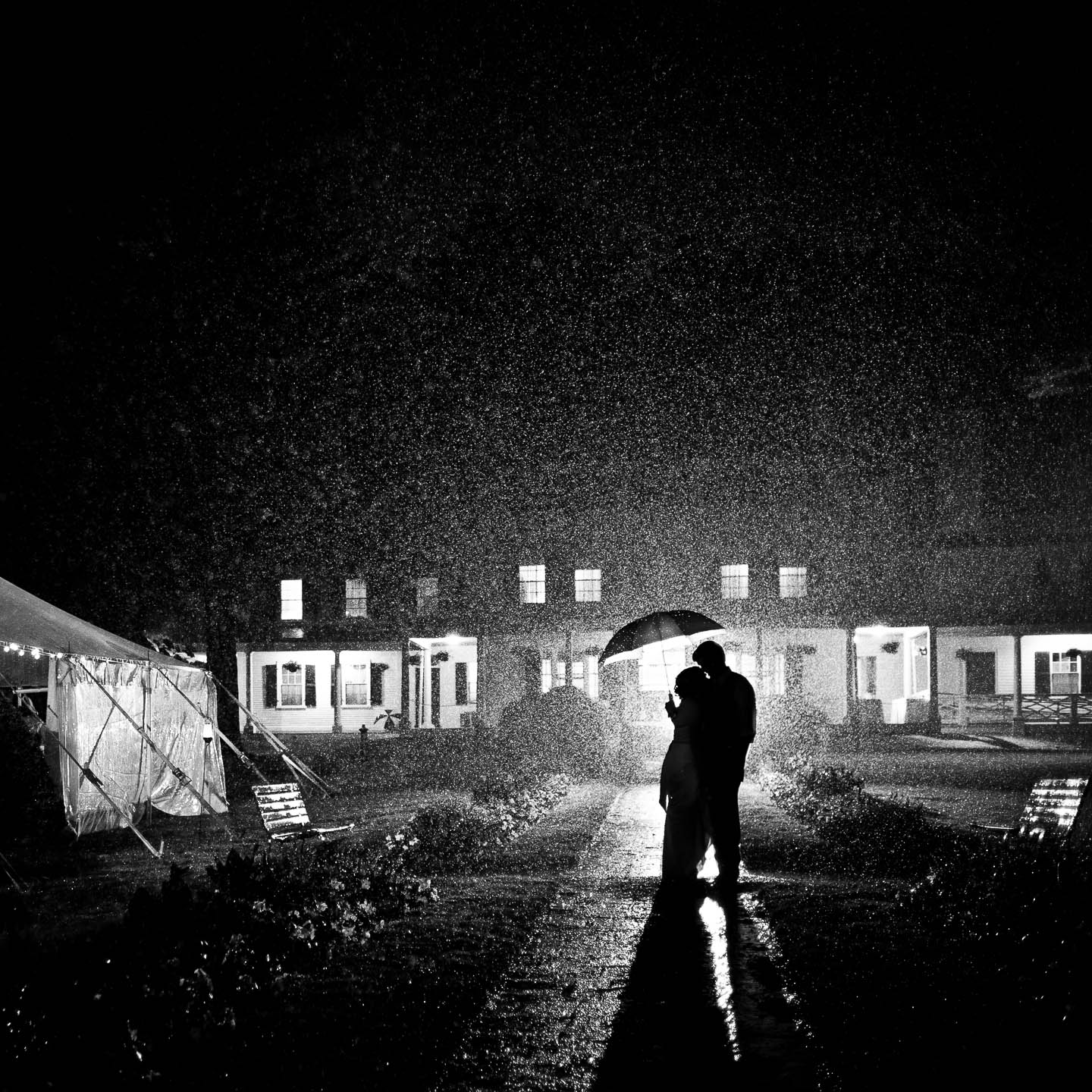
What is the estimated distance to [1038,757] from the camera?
21.5 metres

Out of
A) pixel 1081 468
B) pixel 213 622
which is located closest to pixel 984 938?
pixel 213 622

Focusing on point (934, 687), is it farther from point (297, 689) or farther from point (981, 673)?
point (297, 689)

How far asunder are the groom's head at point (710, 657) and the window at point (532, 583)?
2644cm

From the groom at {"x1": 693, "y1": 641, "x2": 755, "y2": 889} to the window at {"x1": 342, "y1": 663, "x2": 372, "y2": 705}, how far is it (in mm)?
29090

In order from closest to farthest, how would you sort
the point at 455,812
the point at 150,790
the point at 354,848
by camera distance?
the point at 354,848 < the point at 455,812 < the point at 150,790

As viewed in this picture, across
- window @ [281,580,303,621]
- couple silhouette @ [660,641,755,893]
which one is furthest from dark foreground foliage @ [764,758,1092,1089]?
window @ [281,580,303,621]

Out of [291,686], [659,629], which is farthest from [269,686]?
[659,629]

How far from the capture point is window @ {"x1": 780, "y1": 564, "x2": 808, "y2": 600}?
33.5 meters

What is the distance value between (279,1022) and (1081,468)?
114 feet

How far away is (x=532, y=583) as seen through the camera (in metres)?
35.2

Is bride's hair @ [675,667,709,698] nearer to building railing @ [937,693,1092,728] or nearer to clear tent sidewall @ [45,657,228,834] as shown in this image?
clear tent sidewall @ [45,657,228,834]

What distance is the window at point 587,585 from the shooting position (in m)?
34.6

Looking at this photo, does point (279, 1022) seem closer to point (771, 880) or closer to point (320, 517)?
point (771, 880)

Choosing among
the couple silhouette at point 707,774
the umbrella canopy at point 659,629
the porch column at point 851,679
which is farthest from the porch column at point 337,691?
the couple silhouette at point 707,774
